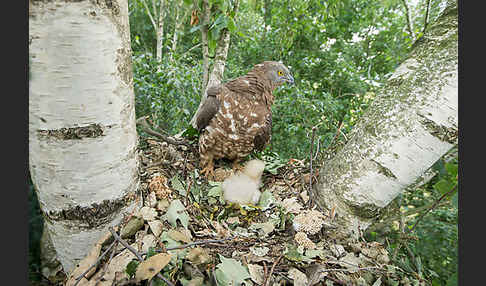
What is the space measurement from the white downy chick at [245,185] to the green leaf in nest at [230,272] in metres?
0.48

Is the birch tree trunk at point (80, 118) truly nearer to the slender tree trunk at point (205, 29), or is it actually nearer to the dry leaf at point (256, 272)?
the dry leaf at point (256, 272)

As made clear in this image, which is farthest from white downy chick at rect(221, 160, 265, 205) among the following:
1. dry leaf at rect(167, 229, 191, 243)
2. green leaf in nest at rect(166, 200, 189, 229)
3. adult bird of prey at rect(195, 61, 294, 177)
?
dry leaf at rect(167, 229, 191, 243)

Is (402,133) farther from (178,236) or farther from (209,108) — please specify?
(209,108)

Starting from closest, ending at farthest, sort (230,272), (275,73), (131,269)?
(131,269) < (230,272) < (275,73)

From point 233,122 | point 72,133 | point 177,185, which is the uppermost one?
point 72,133

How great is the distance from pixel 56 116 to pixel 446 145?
4.45ft

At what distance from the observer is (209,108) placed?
1.64m

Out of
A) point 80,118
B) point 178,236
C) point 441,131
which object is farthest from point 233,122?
point 441,131

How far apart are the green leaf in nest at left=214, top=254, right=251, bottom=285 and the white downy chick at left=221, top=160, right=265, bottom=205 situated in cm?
48

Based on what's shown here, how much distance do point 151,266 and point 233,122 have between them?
103 centimetres

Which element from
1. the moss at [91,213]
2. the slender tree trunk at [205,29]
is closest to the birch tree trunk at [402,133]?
the moss at [91,213]

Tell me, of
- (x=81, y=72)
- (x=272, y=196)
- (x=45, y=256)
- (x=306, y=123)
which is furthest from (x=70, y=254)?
(x=306, y=123)

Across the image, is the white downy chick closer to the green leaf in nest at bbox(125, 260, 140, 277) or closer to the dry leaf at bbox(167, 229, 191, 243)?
the dry leaf at bbox(167, 229, 191, 243)

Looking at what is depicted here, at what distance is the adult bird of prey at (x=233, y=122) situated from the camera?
1624 mm
